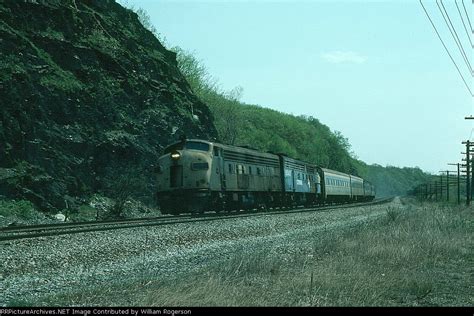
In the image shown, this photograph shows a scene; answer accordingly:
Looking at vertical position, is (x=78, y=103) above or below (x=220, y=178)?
→ above

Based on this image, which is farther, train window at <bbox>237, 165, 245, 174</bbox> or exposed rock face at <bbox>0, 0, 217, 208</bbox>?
train window at <bbox>237, 165, 245, 174</bbox>

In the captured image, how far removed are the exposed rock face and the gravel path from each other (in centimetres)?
990

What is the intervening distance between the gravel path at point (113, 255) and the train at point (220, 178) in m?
6.47

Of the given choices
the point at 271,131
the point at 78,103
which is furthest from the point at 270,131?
the point at 78,103

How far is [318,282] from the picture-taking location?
26.3 ft

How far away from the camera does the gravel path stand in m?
8.47

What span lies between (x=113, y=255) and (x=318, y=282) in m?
4.63

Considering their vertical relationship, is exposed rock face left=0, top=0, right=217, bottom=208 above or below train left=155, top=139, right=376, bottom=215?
above

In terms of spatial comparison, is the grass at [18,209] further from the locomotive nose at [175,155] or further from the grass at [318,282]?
the grass at [318,282]

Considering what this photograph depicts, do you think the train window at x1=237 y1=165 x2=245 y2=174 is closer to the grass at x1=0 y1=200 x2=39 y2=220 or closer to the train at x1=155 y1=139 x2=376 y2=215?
the train at x1=155 y1=139 x2=376 y2=215

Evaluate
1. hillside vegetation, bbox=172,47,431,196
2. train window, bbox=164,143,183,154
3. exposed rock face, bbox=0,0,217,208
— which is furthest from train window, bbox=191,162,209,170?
hillside vegetation, bbox=172,47,431,196

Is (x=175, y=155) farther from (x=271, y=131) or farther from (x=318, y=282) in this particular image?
(x=271, y=131)
